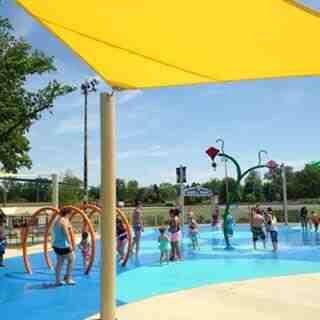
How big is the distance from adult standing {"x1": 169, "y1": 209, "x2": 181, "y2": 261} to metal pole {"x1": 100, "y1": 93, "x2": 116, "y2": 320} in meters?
9.38

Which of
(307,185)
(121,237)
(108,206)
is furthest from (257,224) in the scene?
(307,185)

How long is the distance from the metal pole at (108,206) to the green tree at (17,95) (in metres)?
17.0

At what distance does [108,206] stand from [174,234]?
9.73 m

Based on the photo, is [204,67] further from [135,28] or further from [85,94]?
[85,94]

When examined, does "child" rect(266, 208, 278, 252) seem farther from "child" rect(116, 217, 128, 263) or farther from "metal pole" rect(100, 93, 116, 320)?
"metal pole" rect(100, 93, 116, 320)

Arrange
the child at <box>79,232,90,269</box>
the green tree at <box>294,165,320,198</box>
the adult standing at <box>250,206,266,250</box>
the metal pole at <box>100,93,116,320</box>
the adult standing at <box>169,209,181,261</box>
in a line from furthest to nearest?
the green tree at <box>294,165,320,198</box> < the adult standing at <box>250,206,266,250</box> < the adult standing at <box>169,209,181,261</box> < the child at <box>79,232,90,269</box> < the metal pole at <box>100,93,116,320</box>

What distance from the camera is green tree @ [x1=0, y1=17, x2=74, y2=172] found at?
2453 cm

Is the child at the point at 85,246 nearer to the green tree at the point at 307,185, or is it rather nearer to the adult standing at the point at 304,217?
the adult standing at the point at 304,217

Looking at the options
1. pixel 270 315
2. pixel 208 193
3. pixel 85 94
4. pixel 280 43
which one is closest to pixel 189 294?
pixel 270 315

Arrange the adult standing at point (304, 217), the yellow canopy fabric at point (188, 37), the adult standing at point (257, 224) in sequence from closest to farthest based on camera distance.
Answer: the yellow canopy fabric at point (188, 37) < the adult standing at point (257, 224) < the adult standing at point (304, 217)

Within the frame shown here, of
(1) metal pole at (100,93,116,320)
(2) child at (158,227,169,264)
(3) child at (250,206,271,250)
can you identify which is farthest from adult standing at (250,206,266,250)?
(1) metal pole at (100,93,116,320)

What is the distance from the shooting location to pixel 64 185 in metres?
50.8

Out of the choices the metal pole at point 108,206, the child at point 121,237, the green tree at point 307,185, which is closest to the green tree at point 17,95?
the child at point 121,237

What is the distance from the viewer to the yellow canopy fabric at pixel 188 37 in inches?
249
